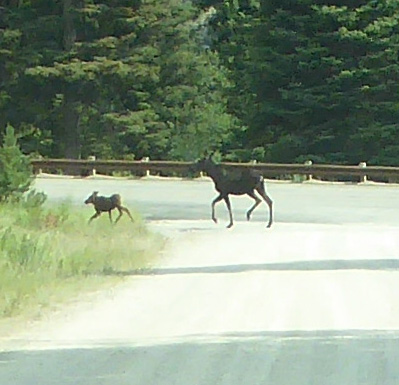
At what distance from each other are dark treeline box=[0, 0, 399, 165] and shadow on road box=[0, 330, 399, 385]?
37.8m

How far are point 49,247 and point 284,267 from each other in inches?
146

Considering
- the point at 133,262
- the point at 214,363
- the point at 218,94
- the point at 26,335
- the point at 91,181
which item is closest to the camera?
the point at 214,363

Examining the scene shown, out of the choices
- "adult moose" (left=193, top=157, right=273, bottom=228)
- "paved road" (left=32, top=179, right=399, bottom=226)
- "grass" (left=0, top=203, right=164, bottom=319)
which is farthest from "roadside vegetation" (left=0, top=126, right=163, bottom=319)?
"paved road" (left=32, top=179, right=399, bottom=226)

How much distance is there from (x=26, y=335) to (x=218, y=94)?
54.8m

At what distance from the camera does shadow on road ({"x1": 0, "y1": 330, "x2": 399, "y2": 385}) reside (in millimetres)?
9812

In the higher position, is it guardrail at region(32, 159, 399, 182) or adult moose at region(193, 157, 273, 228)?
adult moose at region(193, 157, 273, 228)

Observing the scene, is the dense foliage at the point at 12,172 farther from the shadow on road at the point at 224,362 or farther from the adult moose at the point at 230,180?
the shadow on road at the point at 224,362

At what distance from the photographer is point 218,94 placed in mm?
66688

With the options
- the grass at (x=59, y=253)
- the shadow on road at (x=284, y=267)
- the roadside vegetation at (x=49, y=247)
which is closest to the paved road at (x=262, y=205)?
the roadside vegetation at (x=49, y=247)

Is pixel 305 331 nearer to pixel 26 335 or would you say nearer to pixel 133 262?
pixel 26 335

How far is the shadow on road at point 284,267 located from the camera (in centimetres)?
1842

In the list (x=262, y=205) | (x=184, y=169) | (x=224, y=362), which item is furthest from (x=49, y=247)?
(x=184, y=169)

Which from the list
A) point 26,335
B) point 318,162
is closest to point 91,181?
point 318,162

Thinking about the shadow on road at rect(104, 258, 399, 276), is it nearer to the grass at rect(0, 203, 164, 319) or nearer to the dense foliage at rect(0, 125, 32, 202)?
the grass at rect(0, 203, 164, 319)
